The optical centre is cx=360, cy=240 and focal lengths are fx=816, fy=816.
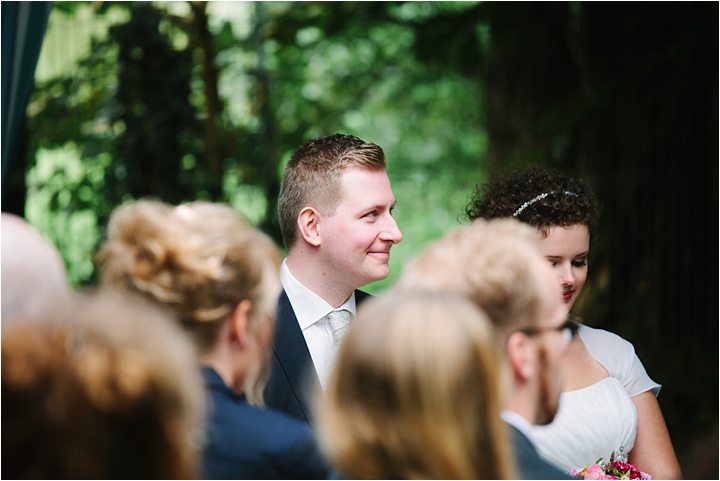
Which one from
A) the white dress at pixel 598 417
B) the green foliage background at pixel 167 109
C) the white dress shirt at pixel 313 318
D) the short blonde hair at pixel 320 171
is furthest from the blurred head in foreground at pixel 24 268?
the green foliage background at pixel 167 109

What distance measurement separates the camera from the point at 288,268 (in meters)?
2.44

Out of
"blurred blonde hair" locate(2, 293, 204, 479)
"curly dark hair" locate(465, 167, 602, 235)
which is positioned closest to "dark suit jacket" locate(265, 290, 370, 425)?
"curly dark hair" locate(465, 167, 602, 235)

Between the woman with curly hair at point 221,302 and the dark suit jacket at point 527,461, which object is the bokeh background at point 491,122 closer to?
the woman with curly hair at point 221,302

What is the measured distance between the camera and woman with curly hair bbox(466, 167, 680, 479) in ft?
6.75

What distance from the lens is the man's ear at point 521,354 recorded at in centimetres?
136

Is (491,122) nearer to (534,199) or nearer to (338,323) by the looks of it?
(534,199)

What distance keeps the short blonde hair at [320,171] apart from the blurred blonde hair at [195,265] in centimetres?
87

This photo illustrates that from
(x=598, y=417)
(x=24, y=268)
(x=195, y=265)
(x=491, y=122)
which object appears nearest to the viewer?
(x=195, y=265)

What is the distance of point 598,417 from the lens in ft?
6.84

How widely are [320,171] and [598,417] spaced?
1049 millimetres

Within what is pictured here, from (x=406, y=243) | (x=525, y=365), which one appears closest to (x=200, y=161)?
(x=525, y=365)

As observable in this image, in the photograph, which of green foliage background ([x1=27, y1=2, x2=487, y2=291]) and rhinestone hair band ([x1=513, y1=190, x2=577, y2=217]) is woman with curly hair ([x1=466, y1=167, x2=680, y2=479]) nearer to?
rhinestone hair band ([x1=513, y1=190, x2=577, y2=217])

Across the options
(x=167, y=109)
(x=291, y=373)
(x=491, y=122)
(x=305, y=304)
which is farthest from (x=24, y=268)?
(x=491, y=122)

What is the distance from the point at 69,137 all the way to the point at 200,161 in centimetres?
88
